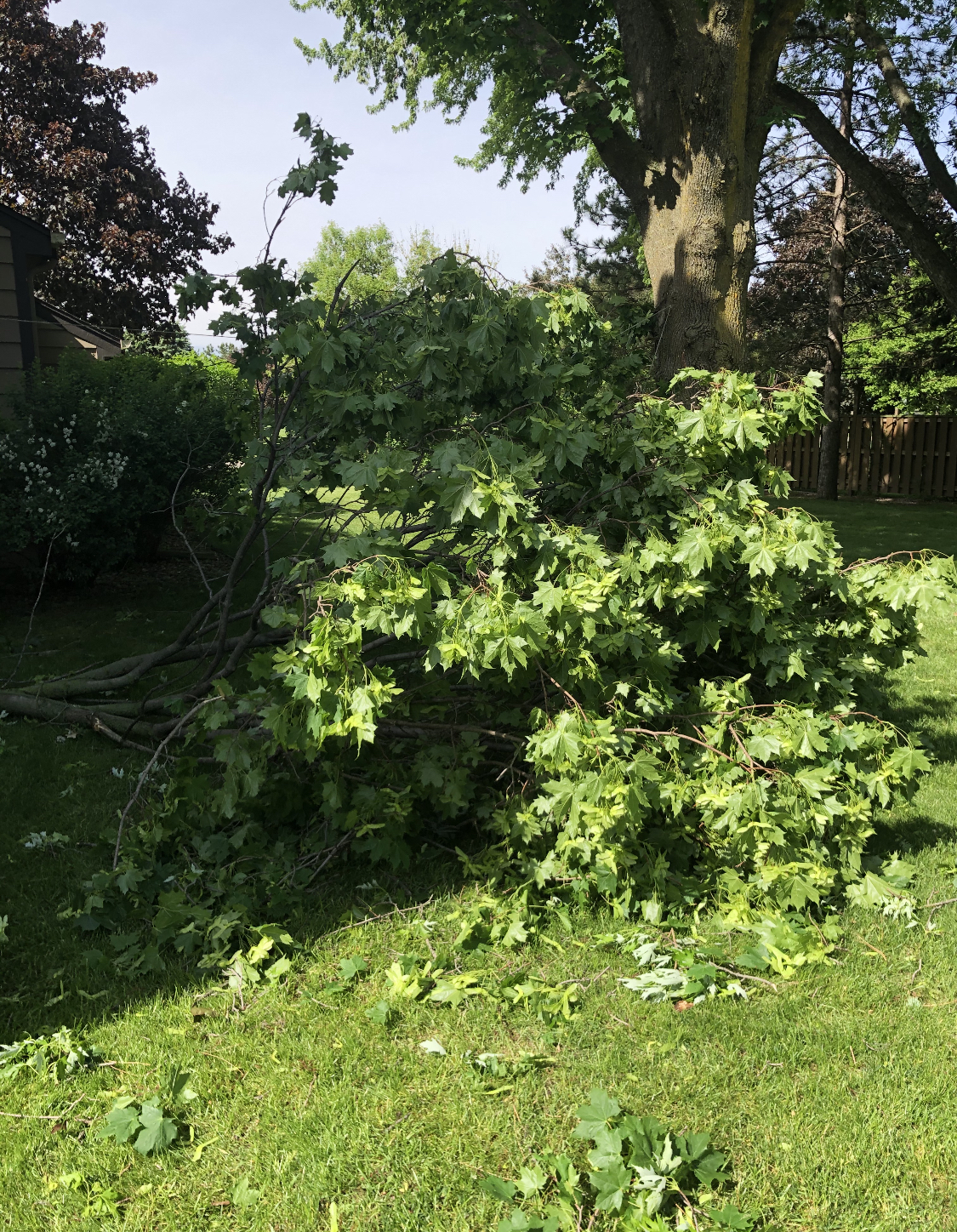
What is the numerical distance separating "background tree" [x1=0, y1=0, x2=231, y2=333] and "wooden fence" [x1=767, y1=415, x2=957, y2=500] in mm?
15318

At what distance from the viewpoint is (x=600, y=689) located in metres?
3.60

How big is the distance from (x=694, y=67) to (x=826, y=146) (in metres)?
5.74

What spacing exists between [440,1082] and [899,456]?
18.9 metres

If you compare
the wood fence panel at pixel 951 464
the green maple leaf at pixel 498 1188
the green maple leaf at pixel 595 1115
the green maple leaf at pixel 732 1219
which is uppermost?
the wood fence panel at pixel 951 464

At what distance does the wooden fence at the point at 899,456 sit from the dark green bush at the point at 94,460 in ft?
41.8

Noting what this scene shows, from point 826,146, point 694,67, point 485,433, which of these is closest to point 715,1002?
point 485,433

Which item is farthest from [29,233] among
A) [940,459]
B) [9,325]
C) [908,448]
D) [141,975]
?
[940,459]

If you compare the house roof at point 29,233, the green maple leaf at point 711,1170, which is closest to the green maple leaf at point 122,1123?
the green maple leaf at point 711,1170

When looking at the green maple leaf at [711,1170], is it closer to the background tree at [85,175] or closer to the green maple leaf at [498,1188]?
the green maple leaf at [498,1188]

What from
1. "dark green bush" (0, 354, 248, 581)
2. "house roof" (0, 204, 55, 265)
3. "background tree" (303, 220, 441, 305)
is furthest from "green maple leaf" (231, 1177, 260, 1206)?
"background tree" (303, 220, 441, 305)

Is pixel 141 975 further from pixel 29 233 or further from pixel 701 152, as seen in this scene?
pixel 29 233

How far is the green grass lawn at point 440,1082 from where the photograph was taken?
2.28 meters

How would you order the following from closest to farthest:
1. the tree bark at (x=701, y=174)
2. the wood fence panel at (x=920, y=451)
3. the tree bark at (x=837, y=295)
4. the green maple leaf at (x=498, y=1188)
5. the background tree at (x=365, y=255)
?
the green maple leaf at (x=498, y=1188) → the tree bark at (x=701, y=174) → the tree bark at (x=837, y=295) → the wood fence panel at (x=920, y=451) → the background tree at (x=365, y=255)

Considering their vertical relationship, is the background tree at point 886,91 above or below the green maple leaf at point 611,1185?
above
